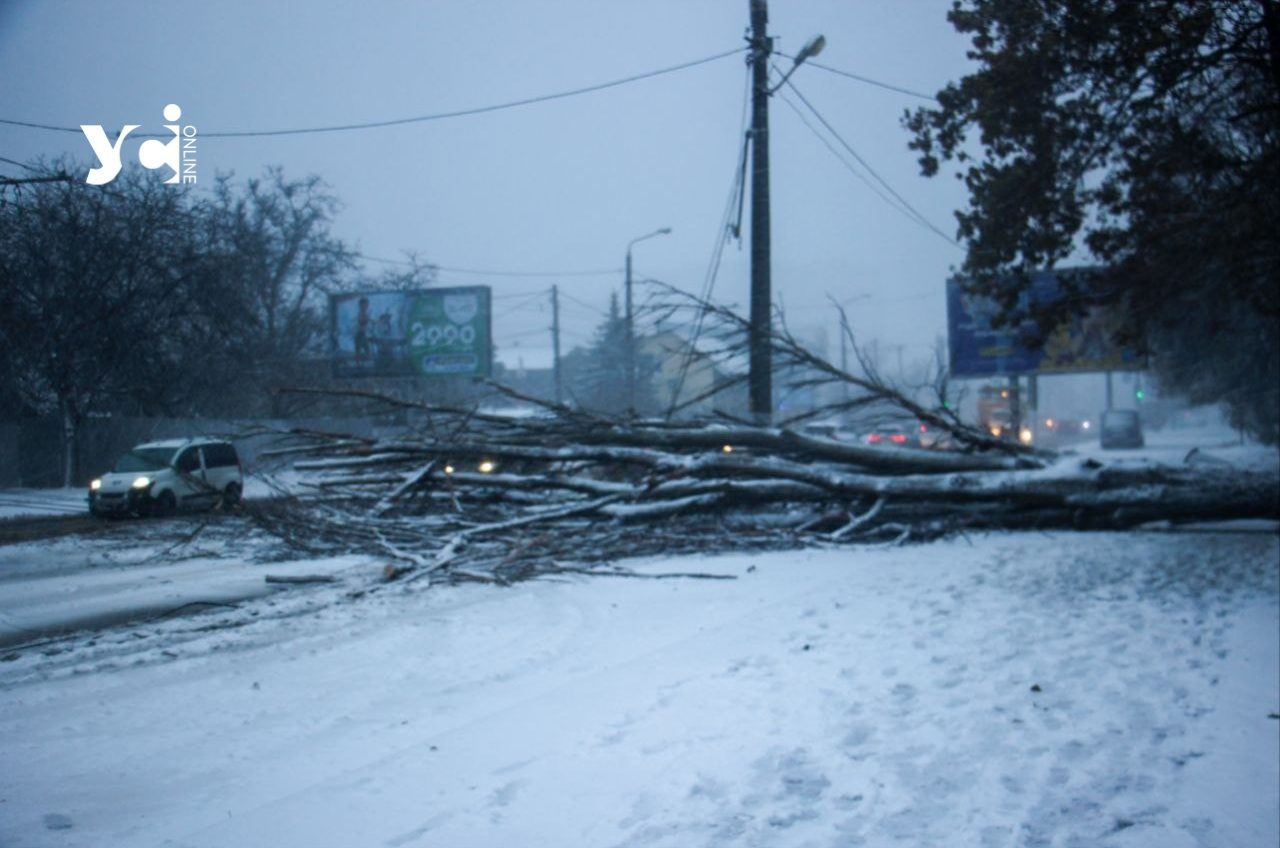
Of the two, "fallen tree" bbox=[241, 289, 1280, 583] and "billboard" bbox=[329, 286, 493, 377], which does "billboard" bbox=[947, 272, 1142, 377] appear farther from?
"fallen tree" bbox=[241, 289, 1280, 583]

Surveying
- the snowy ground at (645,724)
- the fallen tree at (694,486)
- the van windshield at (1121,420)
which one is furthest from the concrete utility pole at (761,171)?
the van windshield at (1121,420)

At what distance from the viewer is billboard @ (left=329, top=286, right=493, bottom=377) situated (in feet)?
21.7

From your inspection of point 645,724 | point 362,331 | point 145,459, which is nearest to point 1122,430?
point 362,331

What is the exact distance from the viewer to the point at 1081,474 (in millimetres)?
10234

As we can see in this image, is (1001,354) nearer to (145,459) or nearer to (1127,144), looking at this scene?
(1127,144)

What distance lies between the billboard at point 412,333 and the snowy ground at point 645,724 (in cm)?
175

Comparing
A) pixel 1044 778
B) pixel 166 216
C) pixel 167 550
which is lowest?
pixel 1044 778

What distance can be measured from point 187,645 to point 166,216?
2.32 m

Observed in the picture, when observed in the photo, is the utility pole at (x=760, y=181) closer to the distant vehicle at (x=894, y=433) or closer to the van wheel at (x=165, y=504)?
the distant vehicle at (x=894, y=433)

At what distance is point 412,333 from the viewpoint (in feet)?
32.8

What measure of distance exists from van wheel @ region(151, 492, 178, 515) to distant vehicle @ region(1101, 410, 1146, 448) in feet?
133

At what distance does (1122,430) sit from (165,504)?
41695mm

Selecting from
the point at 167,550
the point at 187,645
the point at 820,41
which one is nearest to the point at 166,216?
the point at 167,550

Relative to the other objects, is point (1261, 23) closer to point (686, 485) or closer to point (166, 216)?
point (686, 485)
